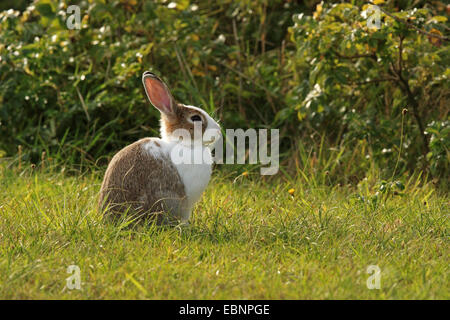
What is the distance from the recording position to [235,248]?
3.64m

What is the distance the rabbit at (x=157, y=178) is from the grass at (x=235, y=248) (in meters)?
0.11

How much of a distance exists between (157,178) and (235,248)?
2.08 feet

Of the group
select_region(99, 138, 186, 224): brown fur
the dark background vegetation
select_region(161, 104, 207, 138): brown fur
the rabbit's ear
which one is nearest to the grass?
select_region(99, 138, 186, 224): brown fur

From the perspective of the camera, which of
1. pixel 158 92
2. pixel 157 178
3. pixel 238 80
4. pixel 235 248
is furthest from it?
pixel 238 80

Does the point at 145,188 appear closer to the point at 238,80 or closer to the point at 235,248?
the point at 235,248

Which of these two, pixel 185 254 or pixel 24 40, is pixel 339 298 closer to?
pixel 185 254

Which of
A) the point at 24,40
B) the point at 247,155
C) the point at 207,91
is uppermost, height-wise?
the point at 24,40

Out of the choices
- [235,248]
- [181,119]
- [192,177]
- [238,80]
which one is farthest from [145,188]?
[238,80]

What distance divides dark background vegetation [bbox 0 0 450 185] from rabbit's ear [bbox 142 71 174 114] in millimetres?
1445

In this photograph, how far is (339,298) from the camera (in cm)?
303
